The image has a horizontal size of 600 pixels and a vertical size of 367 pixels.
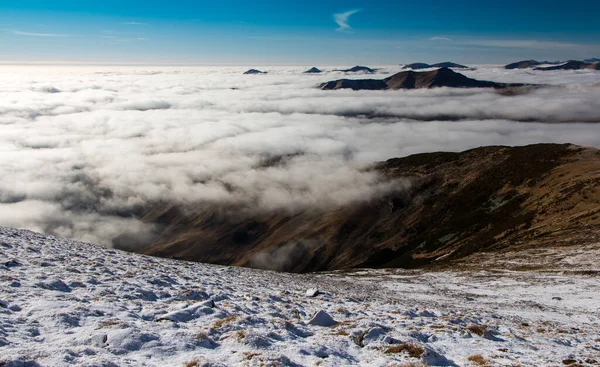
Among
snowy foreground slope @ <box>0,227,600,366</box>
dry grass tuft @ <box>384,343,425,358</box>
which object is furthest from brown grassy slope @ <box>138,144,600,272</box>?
dry grass tuft @ <box>384,343,425,358</box>

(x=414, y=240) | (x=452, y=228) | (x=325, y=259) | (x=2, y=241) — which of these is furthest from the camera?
(x=325, y=259)

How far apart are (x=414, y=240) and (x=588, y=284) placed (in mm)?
126521

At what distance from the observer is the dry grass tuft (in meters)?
12.3

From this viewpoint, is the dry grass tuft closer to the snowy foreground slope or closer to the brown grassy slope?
the snowy foreground slope

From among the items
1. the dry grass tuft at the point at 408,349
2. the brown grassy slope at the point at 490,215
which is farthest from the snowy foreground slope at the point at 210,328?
the brown grassy slope at the point at 490,215

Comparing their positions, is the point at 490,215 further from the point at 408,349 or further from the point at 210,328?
the point at 210,328

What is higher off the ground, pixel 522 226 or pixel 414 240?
pixel 522 226

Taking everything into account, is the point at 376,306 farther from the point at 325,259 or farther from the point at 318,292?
the point at 325,259

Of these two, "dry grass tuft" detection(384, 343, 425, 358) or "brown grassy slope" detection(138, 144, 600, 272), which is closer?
"dry grass tuft" detection(384, 343, 425, 358)

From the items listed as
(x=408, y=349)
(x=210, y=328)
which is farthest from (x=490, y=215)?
(x=210, y=328)

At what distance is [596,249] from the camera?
57250 mm

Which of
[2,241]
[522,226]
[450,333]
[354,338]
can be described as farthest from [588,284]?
[522,226]

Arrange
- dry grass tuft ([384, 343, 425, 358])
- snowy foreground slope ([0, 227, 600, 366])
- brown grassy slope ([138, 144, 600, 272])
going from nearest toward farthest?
snowy foreground slope ([0, 227, 600, 366]) → dry grass tuft ([384, 343, 425, 358]) → brown grassy slope ([138, 144, 600, 272])

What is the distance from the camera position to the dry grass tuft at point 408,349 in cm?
1227
